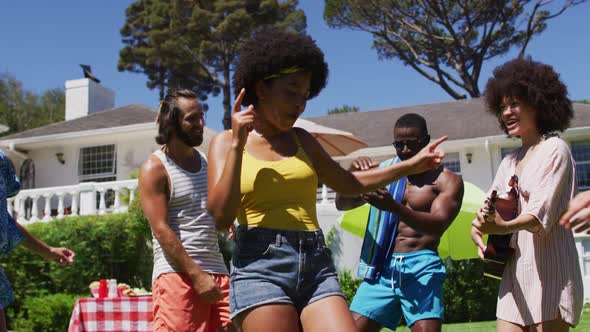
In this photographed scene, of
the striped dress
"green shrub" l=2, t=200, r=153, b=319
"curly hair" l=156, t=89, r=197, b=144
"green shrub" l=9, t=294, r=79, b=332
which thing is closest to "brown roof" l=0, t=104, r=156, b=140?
"green shrub" l=2, t=200, r=153, b=319

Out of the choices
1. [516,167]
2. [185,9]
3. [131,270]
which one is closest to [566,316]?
[516,167]

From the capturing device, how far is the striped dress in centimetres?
342

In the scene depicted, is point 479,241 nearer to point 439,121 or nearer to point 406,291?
point 406,291

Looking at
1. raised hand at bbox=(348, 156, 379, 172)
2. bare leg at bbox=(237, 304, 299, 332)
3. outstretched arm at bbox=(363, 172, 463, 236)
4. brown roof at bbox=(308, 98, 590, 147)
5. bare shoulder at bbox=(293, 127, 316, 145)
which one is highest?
brown roof at bbox=(308, 98, 590, 147)

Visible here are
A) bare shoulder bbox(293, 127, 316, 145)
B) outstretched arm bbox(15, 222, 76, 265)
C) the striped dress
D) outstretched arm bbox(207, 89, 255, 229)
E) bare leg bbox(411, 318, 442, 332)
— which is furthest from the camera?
bare leg bbox(411, 318, 442, 332)

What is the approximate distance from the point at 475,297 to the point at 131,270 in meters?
6.77

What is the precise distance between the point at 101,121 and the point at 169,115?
1978cm

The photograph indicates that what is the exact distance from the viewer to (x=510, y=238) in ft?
12.0

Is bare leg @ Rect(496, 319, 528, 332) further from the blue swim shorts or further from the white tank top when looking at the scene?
the white tank top

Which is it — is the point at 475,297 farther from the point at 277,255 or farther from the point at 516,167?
the point at 277,255

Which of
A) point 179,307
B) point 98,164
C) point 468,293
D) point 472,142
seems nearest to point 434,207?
point 179,307

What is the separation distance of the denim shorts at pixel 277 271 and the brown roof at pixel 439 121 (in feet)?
56.1

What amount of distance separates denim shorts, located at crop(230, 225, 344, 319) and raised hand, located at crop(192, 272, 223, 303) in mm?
705

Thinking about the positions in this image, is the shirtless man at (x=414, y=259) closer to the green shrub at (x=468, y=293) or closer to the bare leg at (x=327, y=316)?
the bare leg at (x=327, y=316)
